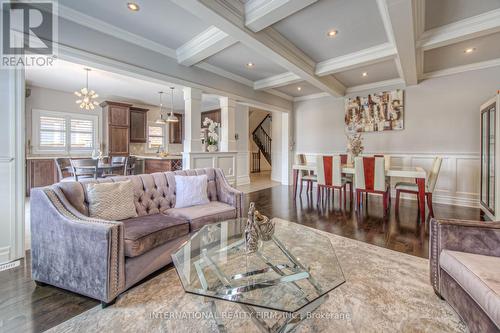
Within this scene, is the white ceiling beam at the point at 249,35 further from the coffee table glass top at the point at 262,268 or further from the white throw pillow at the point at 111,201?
the coffee table glass top at the point at 262,268

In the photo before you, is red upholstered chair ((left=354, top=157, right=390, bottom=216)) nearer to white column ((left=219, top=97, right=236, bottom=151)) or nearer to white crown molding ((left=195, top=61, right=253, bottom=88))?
white column ((left=219, top=97, right=236, bottom=151))

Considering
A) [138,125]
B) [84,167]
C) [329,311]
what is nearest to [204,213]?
[329,311]

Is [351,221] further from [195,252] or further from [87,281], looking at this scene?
[87,281]

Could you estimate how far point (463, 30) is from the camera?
2.93 m

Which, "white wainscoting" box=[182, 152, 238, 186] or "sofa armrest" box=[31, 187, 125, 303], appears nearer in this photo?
"sofa armrest" box=[31, 187, 125, 303]

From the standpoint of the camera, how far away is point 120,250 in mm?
1584

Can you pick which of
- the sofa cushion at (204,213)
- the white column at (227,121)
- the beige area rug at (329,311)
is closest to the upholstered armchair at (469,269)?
the beige area rug at (329,311)

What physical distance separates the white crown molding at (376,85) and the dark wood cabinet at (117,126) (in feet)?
20.9

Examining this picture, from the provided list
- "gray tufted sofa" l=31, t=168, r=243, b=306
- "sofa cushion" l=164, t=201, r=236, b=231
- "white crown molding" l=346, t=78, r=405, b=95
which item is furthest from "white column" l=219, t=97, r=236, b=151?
"gray tufted sofa" l=31, t=168, r=243, b=306

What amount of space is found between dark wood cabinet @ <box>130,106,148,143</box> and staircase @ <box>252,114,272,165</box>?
16.7 ft

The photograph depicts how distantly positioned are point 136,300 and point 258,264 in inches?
36.6

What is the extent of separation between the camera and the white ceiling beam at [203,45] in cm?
309

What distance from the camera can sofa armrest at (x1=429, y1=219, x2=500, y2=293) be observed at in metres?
1.50

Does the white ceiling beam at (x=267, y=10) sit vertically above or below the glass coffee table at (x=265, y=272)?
above
